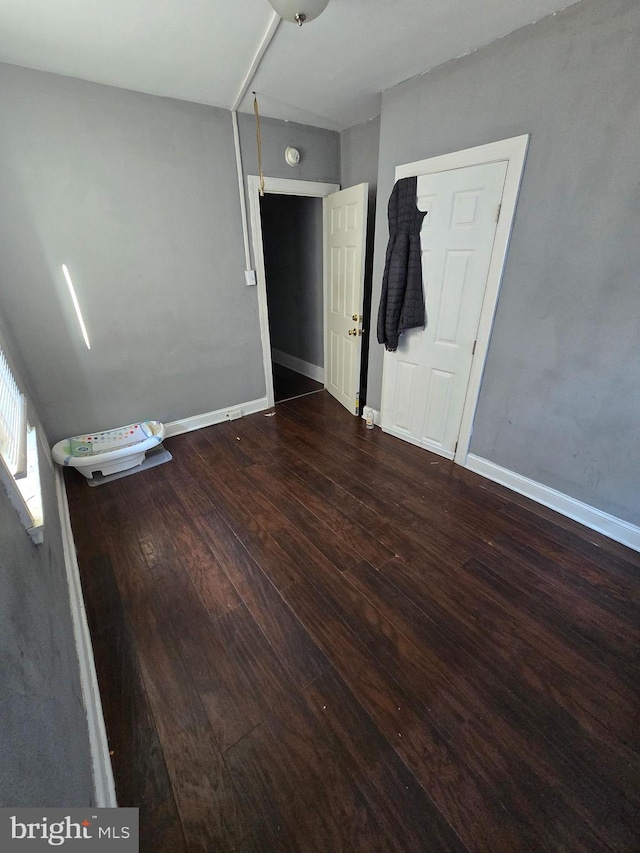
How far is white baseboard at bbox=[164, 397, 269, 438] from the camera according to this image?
3.04 meters

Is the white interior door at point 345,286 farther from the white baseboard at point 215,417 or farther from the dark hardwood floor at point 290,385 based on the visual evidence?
the white baseboard at point 215,417

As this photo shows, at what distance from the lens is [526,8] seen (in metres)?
1.54

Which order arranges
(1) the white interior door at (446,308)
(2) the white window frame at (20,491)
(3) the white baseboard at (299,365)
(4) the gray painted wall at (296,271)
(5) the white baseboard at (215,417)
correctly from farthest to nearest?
(3) the white baseboard at (299,365), (4) the gray painted wall at (296,271), (5) the white baseboard at (215,417), (1) the white interior door at (446,308), (2) the white window frame at (20,491)

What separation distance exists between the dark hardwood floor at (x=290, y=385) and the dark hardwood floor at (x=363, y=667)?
5.79 feet

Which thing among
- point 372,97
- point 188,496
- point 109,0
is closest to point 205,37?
point 109,0

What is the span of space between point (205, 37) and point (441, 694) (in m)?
3.14

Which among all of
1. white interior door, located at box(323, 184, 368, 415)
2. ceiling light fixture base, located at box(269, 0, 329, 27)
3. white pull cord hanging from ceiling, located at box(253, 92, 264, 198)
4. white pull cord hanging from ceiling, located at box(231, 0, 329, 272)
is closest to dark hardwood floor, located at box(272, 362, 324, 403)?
white interior door, located at box(323, 184, 368, 415)

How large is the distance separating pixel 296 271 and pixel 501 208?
2633 millimetres

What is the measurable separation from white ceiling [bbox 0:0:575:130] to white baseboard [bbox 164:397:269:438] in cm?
226

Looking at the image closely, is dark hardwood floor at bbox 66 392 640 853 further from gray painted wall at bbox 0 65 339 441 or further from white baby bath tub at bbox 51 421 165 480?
gray painted wall at bbox 0 65 339 441

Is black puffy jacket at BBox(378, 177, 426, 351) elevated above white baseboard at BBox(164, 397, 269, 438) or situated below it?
above

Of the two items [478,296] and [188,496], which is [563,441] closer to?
[478,296]

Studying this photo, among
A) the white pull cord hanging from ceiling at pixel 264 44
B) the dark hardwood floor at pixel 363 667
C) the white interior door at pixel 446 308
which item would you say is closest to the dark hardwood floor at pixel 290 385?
the white interior door at pixel 446 308

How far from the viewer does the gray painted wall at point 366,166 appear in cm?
279
